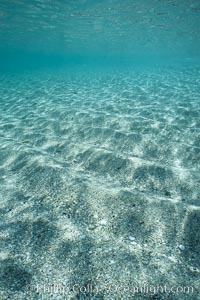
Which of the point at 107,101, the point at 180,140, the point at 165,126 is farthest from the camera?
the point at 107,101

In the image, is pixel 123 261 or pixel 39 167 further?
pixel 39 167

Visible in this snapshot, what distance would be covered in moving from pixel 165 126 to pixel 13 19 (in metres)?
31.6

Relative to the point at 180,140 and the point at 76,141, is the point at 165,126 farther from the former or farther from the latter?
the point at 76,141

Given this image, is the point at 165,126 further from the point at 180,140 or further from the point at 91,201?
the point at 91,201

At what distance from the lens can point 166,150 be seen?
666 centimetres

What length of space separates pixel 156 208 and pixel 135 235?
2.47ft

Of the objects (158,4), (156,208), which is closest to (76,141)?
(156,208)

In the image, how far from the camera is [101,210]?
4.09 metres

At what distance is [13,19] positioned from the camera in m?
29.7

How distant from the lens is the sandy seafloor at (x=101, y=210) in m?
2.80

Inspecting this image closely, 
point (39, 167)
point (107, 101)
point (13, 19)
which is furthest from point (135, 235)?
point (13, 19)

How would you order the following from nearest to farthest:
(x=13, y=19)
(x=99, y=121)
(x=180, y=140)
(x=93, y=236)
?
(x=93, y=236) → (x=180, y=140) → (x=99, y=121) → (x=13, y=19)

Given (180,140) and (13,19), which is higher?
(13,19)

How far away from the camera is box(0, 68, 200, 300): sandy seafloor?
9.18 feet
